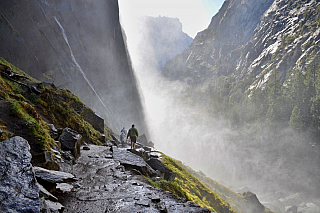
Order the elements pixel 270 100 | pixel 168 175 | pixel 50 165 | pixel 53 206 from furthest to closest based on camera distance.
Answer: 1. pixel 270 100
2. pixel 168 175
3. pixel 50 165
4. pixel 53 206

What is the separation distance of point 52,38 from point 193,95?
425 feet

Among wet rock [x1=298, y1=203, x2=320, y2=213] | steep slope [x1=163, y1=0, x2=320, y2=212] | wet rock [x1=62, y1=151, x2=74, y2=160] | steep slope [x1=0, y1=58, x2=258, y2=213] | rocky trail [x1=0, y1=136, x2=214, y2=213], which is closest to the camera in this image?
rocky trail [x1=0, y1=136, x2=214, y2=213]

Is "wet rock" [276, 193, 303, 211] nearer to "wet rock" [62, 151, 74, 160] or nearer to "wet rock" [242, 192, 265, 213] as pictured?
"wet rock" [242, 192, 265, 213]

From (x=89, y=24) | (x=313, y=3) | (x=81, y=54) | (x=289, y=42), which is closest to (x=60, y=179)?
(x=81, y=54)

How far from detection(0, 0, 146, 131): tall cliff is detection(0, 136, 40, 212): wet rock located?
15.6 meters

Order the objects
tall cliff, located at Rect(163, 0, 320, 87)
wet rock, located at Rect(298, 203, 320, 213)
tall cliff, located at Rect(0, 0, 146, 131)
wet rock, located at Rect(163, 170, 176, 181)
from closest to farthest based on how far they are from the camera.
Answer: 1. wet rock, located at Rect(163, 170, 176, 181)
2. tall cliff, located at Rect(0, 0, 146, 131)
3. wet rock, located at Rect(298, 203, 320, 213)
4. tall cliff, located at Rect(163, 0, 320, 87)

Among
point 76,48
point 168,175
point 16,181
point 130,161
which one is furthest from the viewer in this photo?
point 76,48

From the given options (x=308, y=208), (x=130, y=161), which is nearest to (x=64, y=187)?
(x=130, y=161)

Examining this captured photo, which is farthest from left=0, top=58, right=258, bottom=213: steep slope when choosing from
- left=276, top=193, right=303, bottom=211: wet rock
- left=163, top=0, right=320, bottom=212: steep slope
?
left=163, top=0, right=320, bottom=212: steep slope

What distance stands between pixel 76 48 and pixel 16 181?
33119 millimetres

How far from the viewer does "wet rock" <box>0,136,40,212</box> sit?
2.34m

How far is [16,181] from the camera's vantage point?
2.64m

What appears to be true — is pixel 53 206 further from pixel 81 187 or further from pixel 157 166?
pixel 157 166

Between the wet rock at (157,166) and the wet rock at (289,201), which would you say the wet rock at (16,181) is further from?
the wet rock at (289,201)
